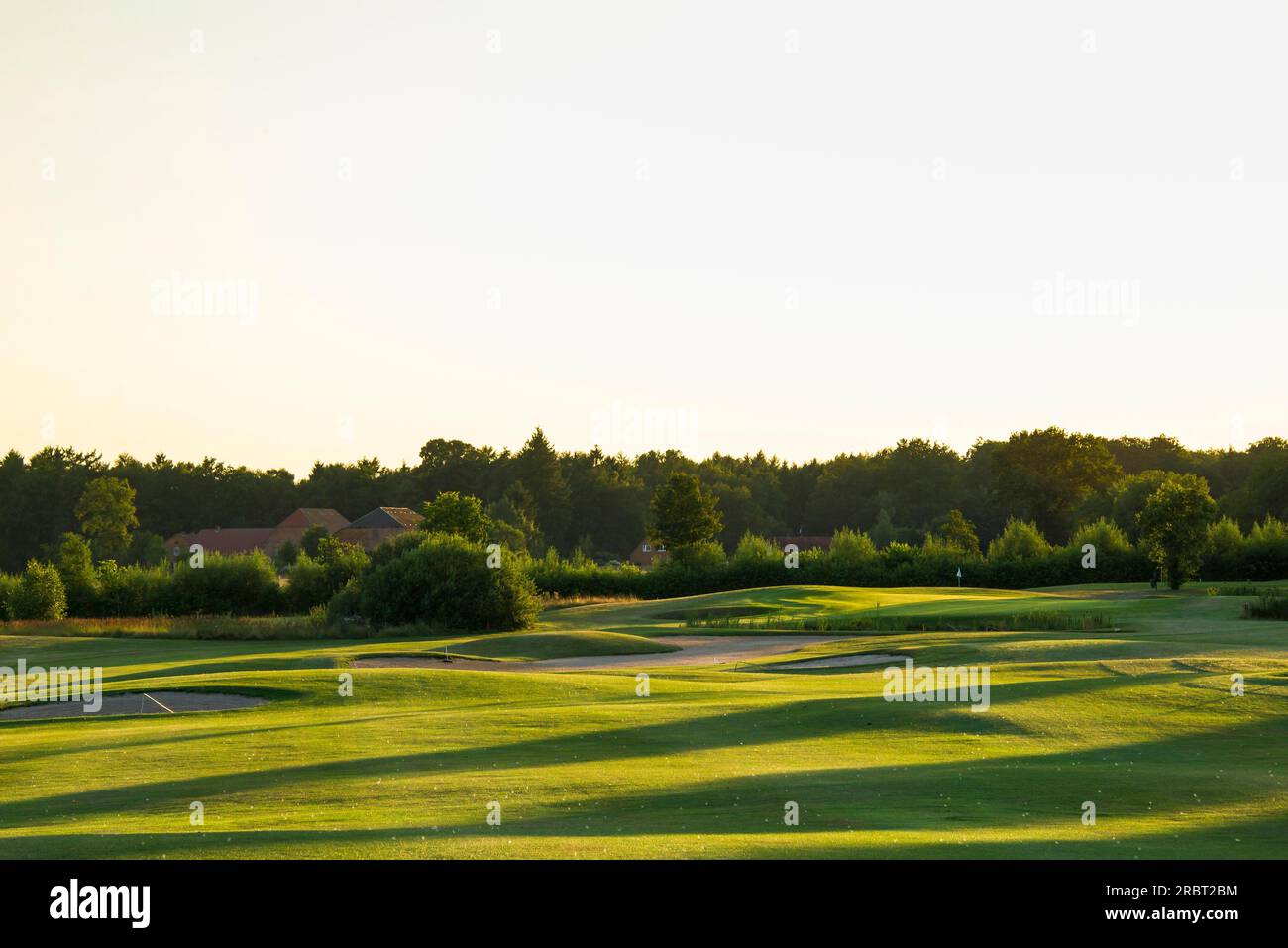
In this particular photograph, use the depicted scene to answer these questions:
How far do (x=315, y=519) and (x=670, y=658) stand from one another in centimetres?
9030

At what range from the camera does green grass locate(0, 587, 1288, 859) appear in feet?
38.2

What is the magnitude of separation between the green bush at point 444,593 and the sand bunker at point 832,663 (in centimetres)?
1846

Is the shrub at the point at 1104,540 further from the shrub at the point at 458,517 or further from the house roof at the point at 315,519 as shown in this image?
the house roof at the point at 315,519

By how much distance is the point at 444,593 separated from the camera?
52.3 metres

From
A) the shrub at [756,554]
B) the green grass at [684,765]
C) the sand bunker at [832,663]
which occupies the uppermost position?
the shrub at [756,554]

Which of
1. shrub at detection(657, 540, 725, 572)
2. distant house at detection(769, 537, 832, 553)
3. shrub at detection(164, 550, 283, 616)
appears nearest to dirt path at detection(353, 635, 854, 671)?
shrub at detection(164, 550, 283, 616)

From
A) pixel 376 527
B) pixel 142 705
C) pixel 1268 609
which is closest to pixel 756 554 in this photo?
pixel 1268 609

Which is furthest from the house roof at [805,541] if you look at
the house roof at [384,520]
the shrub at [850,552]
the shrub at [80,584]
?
the shrub at [80,584]

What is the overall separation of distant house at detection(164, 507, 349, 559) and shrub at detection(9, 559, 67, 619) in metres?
56.8

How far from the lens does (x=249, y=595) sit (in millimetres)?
63406

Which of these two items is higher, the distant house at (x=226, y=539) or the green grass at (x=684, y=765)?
the distant house at (x=226, y=539)

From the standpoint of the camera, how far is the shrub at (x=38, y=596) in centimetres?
6034
